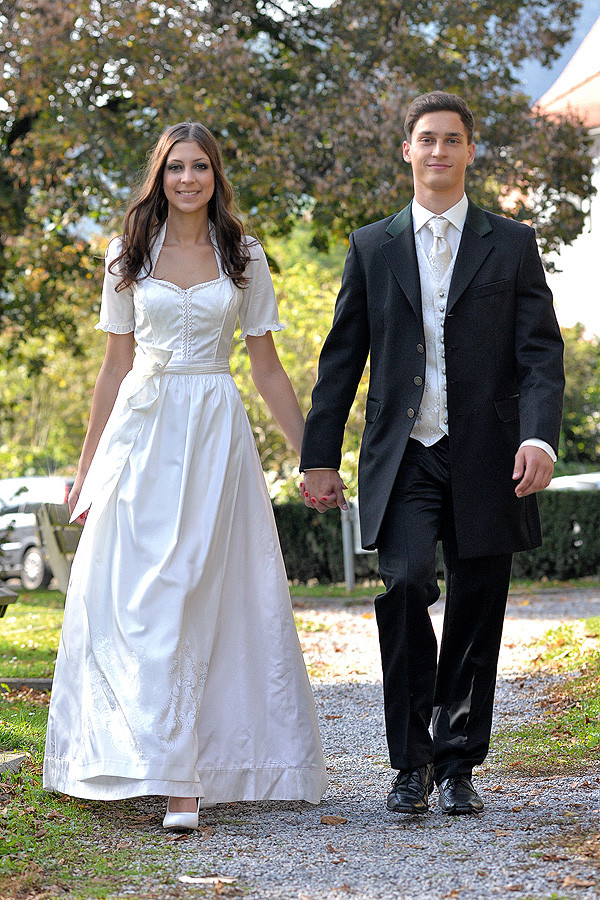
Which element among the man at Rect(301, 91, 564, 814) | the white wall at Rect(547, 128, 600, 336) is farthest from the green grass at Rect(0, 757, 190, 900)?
the white wall at Rect(547, 128, 600, 336)

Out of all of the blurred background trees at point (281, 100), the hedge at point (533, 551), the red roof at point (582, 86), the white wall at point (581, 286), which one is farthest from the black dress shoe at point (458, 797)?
the white wall at point (581, 286)

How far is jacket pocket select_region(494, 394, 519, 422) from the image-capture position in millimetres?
3963

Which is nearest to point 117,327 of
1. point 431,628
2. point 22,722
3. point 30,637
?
point 431,628

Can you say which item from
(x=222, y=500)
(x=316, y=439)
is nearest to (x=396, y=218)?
(x=316, y=439)

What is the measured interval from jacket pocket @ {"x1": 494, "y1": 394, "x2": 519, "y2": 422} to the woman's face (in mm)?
1293

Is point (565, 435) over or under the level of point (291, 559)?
over

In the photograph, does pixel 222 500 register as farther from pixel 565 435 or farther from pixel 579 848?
pixel 565 435

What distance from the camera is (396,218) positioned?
13.8ft

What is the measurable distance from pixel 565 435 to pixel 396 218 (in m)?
22.3

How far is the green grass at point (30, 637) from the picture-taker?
788 cm

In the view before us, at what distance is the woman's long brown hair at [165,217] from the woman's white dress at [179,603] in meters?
0.06

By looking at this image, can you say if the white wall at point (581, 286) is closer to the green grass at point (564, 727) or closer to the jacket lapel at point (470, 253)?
the green grass at point (564, 727)

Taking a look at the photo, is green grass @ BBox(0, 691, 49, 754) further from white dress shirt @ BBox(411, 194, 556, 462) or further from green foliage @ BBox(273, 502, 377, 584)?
green foliage @ BBox(273, 502, 377, 584)

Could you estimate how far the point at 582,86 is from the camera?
25594 mm
